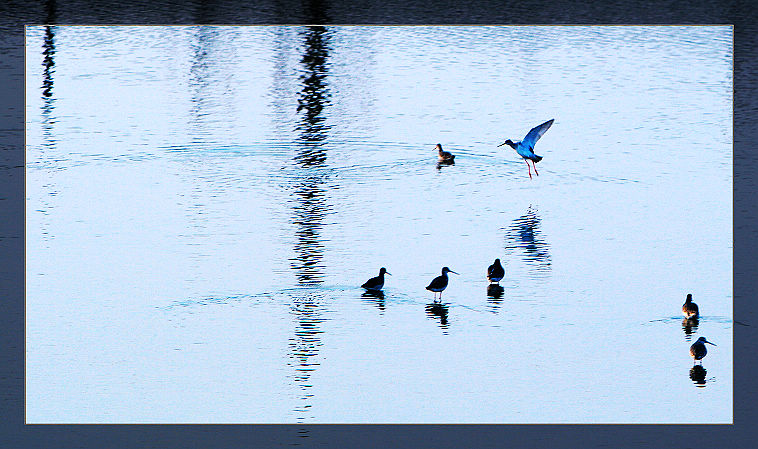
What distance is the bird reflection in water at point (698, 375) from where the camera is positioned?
9719 mm

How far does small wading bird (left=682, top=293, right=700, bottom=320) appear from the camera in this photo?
10.3 m

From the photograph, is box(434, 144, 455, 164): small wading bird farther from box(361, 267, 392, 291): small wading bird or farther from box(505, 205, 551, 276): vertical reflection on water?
box(361, 267, 392, 291): small wading bird

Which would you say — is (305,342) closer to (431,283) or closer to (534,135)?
(431,283)

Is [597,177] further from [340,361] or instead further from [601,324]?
[340,361]

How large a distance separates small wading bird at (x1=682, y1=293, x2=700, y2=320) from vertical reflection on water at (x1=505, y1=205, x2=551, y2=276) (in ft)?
3.62

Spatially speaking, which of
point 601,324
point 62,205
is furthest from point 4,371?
point 601,324

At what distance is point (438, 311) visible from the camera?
33.8 ft

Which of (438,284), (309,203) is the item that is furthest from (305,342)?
(309,203)

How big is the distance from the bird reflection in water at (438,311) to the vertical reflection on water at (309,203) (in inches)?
30.6

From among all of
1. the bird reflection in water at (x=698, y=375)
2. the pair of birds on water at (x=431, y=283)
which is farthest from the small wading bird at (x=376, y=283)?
the bird reflection in water at (x=698, y=375)

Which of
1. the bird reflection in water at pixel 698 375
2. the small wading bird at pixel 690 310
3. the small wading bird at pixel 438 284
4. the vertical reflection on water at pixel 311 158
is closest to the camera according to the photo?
the bird reflection in water at pixel 698 375

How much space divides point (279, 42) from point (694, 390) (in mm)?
7388

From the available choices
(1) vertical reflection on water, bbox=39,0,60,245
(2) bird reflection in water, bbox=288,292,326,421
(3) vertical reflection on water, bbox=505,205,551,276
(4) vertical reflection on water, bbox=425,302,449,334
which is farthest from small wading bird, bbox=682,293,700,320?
(1) vertical reflection on water, bbox=39,0,60,245

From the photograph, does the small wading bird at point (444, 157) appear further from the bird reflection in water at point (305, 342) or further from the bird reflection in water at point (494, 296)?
the bird reflection in water at point (305, 342)
